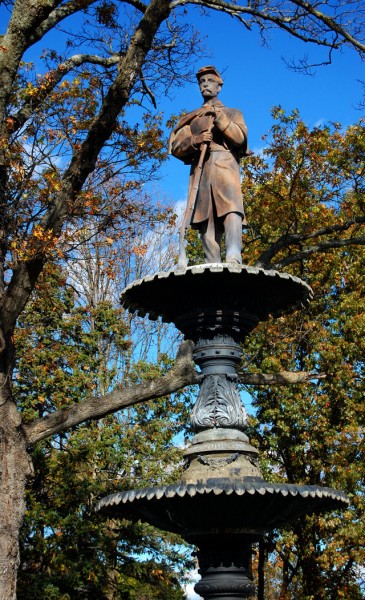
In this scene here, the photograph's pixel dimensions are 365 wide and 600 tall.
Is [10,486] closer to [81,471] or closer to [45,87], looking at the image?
[45,87]

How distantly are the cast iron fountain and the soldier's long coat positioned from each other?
1.01 metres

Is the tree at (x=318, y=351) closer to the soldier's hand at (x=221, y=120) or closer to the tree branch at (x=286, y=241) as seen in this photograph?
the tree branch at (x=286, y=241)

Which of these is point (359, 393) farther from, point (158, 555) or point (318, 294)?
point (158, 555)

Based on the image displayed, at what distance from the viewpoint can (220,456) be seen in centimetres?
657

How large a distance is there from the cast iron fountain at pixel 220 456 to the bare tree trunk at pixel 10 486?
→ 327 centimetres

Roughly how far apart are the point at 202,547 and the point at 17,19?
761cm

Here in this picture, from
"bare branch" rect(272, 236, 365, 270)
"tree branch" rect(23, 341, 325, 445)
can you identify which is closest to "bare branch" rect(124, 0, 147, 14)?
"bare branch" rect(272, 236, 365, 270)

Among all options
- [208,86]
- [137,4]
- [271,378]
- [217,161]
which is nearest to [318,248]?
[271,378]

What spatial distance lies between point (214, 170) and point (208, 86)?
3.18 feet

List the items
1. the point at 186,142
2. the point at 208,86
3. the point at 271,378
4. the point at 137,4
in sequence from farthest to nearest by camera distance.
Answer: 1. the point at 137,4
2. the point at 271,378
3. the point at 208,86
4. the point at 186,142

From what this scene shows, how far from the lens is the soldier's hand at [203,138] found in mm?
7457

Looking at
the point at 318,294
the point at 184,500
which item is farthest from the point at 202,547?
the point at 318,294

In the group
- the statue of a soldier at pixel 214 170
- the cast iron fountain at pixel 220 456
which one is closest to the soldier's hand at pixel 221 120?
the statue of a soldier at pixel 214 170

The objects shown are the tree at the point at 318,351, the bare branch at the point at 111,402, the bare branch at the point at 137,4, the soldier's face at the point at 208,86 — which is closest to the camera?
the soldier's face at the point at 208,86
